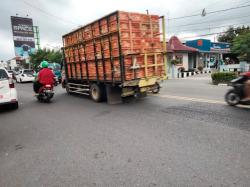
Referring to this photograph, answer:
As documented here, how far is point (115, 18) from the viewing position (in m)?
7.35

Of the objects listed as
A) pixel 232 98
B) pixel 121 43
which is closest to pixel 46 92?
pixel 121 43

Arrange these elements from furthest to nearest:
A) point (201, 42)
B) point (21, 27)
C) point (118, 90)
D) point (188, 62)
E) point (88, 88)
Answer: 1. point (21, 27)
2. point (201, 42)
3. point (188, 62)
4. point (88, 88)
5. point (118, 90)

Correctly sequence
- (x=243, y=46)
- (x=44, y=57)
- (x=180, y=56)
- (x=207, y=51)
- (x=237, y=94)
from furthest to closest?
(x=44, y=57) → (x=207, y=51) → (x=180, y=56) → (x=243, y=46) → (x=237, y=94)

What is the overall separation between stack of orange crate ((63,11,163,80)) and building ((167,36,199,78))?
46.5ft

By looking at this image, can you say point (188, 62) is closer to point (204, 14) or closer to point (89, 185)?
point (204, 14)

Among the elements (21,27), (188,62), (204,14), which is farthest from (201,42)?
(21,27)

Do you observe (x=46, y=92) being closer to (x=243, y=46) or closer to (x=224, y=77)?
(x=224, y=77)

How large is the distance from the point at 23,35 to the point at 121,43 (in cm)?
4686

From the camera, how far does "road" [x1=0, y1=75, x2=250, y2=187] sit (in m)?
3.06

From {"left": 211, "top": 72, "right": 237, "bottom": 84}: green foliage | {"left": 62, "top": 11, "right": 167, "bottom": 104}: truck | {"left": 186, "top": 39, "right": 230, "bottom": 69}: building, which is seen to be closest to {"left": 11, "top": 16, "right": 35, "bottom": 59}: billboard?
{"left": 186, "top": 39, "right": 230, "bottom": 69}: building

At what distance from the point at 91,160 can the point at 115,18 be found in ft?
17.4

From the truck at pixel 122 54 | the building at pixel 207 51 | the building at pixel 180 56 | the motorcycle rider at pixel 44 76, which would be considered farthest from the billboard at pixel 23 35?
the truck at pixel 122 54

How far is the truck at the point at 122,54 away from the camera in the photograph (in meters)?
7.49

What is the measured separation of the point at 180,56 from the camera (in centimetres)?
2694
